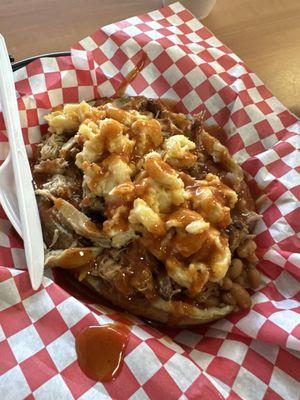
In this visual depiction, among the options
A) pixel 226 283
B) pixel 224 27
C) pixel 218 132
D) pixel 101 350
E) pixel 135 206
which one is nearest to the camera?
pixel 101 350

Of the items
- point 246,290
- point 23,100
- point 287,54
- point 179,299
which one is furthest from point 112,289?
point 287,54

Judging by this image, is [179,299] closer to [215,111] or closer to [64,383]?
[64,383]

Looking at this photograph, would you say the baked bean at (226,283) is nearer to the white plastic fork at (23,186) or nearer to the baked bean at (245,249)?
the baked bean at (245,249)

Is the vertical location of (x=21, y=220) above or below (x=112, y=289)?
above

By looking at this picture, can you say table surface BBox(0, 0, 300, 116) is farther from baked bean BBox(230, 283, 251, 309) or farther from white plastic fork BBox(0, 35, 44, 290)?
baked bean BBox(230, 283, 251, 309)

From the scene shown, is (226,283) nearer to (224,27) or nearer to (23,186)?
(23,186)

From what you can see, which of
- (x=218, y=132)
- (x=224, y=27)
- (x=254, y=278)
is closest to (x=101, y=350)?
(x=254, y=278)

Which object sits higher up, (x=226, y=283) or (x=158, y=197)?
(x=158, y=197)

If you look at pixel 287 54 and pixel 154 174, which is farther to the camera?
pixel 287 54
